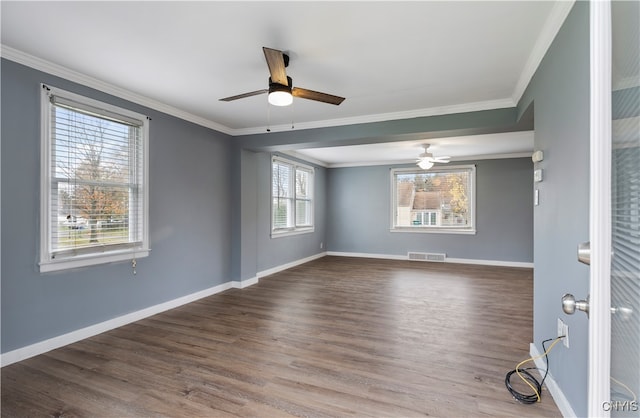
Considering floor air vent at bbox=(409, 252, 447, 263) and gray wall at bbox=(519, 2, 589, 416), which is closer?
gray wall at bbox=(519, 2, 589, 416)

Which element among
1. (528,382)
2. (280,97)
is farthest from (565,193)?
(280,97)

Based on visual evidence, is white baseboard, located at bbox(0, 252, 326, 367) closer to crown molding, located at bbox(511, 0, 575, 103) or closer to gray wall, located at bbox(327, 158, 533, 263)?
gray wall, located at bbox(327, 158, 533, 263)

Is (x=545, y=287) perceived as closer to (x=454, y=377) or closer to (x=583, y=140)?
(x=454, y=377)

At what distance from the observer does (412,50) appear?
2529 mm

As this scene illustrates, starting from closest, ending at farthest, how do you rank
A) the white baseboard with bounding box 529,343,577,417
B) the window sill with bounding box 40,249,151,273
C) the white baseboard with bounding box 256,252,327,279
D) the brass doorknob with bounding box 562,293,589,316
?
1. the brass doorknob with bounding box 562,293,589,316
2. the white baseboard with bounding box 529,343,577,417
3. the window sill with bounding box 40,249,151,273
4. the white baseboard with bounding box 256,252,327,279

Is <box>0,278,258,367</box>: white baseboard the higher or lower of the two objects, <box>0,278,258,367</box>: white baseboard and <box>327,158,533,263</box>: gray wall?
the lower

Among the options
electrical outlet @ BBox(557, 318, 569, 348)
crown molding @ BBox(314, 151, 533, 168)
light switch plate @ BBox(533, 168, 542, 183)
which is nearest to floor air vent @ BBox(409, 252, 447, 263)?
crown molding @ BBox(314, 151, 533, 168)

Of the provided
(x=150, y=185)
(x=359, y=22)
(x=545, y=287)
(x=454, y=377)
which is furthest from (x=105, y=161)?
(x=545, y=287)

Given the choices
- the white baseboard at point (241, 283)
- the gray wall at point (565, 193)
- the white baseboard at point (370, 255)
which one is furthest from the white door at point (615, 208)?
the white baseboard at point (370, 255)

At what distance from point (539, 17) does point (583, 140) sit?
3.38 feet

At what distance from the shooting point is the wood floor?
2023 mm

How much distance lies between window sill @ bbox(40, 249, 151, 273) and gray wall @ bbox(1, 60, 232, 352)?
0.05m

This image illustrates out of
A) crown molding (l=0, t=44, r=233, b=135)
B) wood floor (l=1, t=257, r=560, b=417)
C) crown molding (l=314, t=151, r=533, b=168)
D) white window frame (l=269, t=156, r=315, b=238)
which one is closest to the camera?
wood floor (l=1, t=257, r=560, b=417)

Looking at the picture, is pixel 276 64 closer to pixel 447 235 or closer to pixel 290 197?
pixel 290 197
